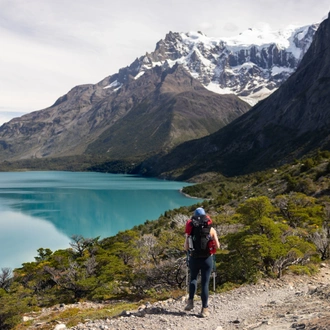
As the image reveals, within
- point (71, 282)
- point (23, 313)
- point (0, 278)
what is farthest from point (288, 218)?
point (0, 278)

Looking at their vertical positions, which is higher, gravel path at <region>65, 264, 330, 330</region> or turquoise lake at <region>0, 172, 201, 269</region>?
gravel path at <region>65, 264, 330, 330</region>

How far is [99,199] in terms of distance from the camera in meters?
123

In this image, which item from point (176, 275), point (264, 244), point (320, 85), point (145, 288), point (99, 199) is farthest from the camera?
point (320, 85)

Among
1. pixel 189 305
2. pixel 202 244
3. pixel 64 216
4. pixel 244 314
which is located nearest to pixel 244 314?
pixel 244 314

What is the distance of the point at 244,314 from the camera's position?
1020 centimetres

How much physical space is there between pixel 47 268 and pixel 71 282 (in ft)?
27.7

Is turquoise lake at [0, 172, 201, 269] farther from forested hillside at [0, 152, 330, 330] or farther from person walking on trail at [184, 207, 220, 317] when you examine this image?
person walking on trail at [184, 207, 220, 317]

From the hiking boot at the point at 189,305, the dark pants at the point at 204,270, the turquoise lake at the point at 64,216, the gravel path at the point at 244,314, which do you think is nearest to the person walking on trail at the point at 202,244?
the dark pants at the point at 204,270

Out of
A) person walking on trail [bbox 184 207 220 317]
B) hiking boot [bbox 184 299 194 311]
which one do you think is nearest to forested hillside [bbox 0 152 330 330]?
hiking boot [bbox 184 299 194 311]

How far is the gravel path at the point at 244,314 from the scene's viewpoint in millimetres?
8422

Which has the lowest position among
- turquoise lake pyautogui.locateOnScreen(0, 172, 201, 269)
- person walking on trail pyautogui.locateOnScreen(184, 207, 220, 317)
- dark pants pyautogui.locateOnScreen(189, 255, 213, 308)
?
turquoise lake pyautogui.locateOnScreen(0, 172, 201, 269)

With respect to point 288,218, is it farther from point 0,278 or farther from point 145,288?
point 0,278

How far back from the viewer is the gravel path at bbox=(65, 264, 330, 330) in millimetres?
8422

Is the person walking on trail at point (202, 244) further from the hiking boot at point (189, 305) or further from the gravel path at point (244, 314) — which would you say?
the gravel path at point (244, 314)
